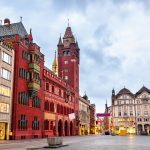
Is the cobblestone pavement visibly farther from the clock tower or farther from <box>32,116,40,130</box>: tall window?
the clock tower

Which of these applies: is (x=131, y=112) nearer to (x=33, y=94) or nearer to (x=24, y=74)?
(x=33, y=94)

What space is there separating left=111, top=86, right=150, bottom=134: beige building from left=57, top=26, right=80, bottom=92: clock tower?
47.0 meters

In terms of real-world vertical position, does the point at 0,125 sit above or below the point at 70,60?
below

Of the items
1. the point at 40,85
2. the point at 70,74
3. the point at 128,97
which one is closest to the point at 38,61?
the point at 40,85

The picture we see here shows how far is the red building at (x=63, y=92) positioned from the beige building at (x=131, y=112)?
47.9 metres

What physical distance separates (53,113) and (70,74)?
33.3m

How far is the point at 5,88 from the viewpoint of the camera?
51875 mm

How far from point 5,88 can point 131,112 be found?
107m

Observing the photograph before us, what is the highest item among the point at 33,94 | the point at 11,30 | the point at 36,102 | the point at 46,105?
the point at 11,30

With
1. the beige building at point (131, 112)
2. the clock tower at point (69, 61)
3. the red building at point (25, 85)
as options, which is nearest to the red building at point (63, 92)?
the clock tower at point (69, 61)

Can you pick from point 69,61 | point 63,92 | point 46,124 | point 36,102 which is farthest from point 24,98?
point 69,61

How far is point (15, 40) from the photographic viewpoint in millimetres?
57188

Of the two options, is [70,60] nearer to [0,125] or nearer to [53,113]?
[53,113]

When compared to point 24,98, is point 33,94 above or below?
above
